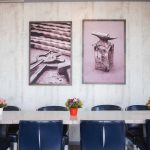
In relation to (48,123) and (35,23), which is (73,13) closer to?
(35,23)

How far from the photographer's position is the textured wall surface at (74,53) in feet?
17.7

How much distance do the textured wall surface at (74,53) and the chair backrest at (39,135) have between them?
94.0 inches

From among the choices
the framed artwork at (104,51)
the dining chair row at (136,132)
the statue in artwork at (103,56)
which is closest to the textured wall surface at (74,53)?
the framed artwork at (104,51)

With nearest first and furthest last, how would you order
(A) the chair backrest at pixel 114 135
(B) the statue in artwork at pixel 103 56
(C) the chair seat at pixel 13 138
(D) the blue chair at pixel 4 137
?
(A) the chair backrest at pixel 114 135, (D) the blue chair at pixel 4 137, (C) the chair seat at pixel 13 138, (B) the statue in artwork at pixel 103 56

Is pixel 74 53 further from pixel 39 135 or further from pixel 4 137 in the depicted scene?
pixel 39 135

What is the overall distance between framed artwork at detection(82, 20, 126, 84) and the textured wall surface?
11cm

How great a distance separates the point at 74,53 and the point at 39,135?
8.79 ft

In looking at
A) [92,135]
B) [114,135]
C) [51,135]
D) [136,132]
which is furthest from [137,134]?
[51,135]

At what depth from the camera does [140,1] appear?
5.39 metres

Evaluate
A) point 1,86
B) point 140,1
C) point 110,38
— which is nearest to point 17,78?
point 1,86

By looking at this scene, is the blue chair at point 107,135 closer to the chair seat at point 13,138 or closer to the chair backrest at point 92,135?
the chair backrest at point 92,135

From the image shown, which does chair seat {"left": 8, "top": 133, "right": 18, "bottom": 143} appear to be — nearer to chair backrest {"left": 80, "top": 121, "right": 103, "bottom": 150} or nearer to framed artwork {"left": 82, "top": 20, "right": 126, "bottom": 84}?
chair backrest {"left": 80, "top": 121, "right": 103, "bottom": 150}

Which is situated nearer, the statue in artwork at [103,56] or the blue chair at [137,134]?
the blue chair at [137,134]

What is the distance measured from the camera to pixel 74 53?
5.41m
